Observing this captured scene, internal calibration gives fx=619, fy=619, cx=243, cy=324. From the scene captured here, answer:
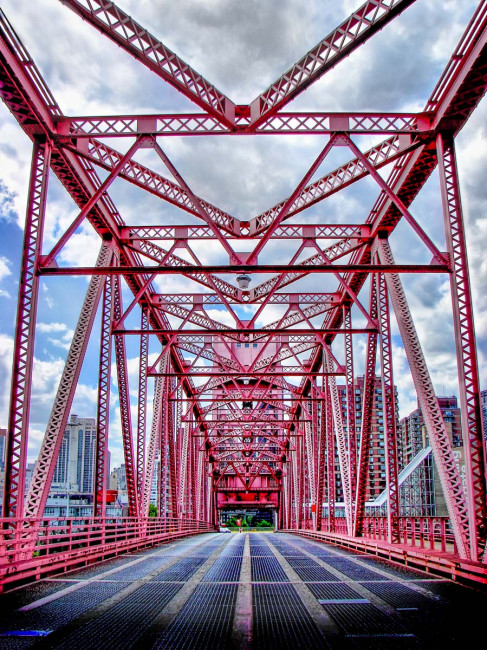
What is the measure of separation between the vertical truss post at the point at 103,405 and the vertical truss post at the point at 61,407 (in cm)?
151

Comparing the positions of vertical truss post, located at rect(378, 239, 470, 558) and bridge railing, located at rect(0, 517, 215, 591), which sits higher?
vertical truss post, located at rect(378, 239, 470, 558)

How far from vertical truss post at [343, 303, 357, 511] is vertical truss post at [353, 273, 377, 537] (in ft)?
4.30

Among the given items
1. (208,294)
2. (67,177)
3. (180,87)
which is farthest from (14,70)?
(208,294)

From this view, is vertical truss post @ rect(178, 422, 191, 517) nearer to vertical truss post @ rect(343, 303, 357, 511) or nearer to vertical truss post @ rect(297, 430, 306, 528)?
vertical truss post @ rect(297, 430, 306, 528)

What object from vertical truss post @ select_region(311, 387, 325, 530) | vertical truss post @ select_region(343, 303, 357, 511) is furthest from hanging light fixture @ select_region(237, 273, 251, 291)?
vertical truss post @ select_region(311, 387, 325, 530)

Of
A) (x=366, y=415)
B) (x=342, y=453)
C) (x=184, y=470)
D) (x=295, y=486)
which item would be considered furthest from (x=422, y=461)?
(x=366, y=415)

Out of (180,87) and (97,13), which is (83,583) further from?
(97,13)

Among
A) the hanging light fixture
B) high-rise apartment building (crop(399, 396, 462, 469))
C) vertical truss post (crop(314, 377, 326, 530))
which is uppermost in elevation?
high-rise apartment building (crop(399, 396, 462, 469))

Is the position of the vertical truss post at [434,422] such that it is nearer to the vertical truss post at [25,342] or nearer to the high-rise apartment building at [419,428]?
the vertical truss post at [25,342]

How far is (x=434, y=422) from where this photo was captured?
1442 cm

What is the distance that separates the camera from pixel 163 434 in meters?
32.6

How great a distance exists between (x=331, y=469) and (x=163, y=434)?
9.19m

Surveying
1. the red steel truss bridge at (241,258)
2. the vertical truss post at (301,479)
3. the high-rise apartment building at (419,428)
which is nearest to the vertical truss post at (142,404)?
the red steel truss bridge at (241,258)

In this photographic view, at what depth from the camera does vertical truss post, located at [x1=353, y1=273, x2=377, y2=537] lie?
20.1 meters
